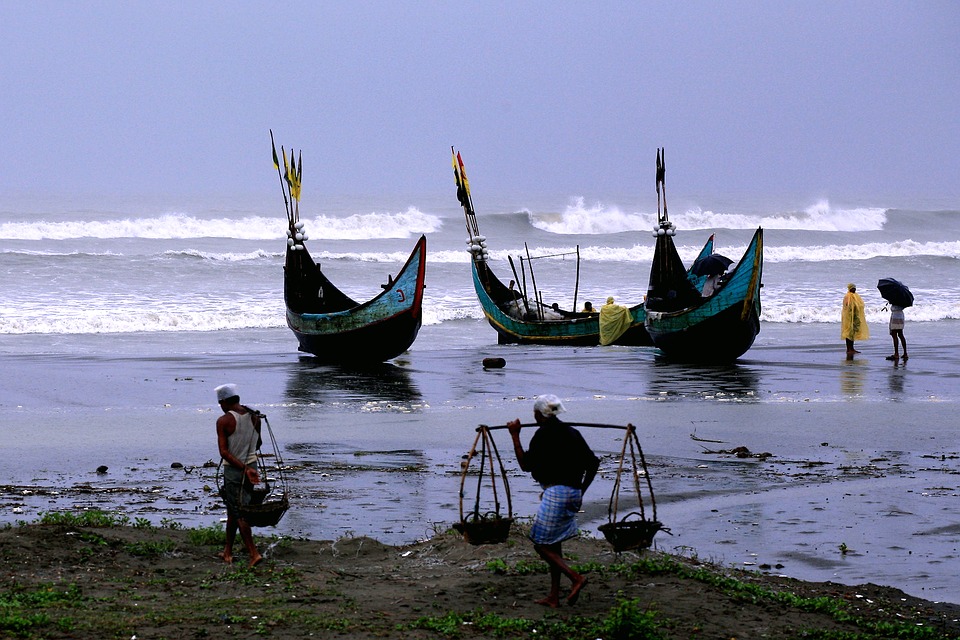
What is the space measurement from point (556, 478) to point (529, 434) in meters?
6.14

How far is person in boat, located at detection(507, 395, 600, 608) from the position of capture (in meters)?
6.50

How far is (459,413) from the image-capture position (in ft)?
46.6

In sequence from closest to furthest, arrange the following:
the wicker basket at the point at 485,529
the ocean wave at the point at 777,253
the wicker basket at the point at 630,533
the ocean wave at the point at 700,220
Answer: the wicker basket at the point at 630,533 → the wicker basket at the point at 485,529 → the ocean wave at the point at 777,253 → the ocean wave at the point at 700,220

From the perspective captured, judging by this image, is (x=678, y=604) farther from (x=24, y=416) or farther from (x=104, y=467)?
(x=24, y=416)

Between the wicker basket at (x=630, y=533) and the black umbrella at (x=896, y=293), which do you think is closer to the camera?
the wicker basket at (x=630, y=533)

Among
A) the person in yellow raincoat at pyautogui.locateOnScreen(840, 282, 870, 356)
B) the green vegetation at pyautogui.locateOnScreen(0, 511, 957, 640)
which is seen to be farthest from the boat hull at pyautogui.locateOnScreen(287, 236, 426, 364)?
the green vegetation at pyautogui.locateOnScreen(0, 511, 957, 640)

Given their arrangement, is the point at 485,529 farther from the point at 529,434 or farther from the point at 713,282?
the point at 713,282

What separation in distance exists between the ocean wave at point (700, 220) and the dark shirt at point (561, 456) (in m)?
58.0

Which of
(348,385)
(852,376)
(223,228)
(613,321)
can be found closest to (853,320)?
(852,376)

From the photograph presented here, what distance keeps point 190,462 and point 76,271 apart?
3065 centimetres

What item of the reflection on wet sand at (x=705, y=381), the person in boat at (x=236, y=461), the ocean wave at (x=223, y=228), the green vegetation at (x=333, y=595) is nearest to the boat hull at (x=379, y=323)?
the reflection on wet sand at (x=705, y=381)

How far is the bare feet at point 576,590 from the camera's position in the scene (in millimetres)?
6469

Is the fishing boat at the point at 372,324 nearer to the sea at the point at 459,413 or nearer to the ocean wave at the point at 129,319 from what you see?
the sea at the point at 459,413

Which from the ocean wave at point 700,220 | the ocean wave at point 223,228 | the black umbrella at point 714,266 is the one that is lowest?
the black umbrella at point 714,266
